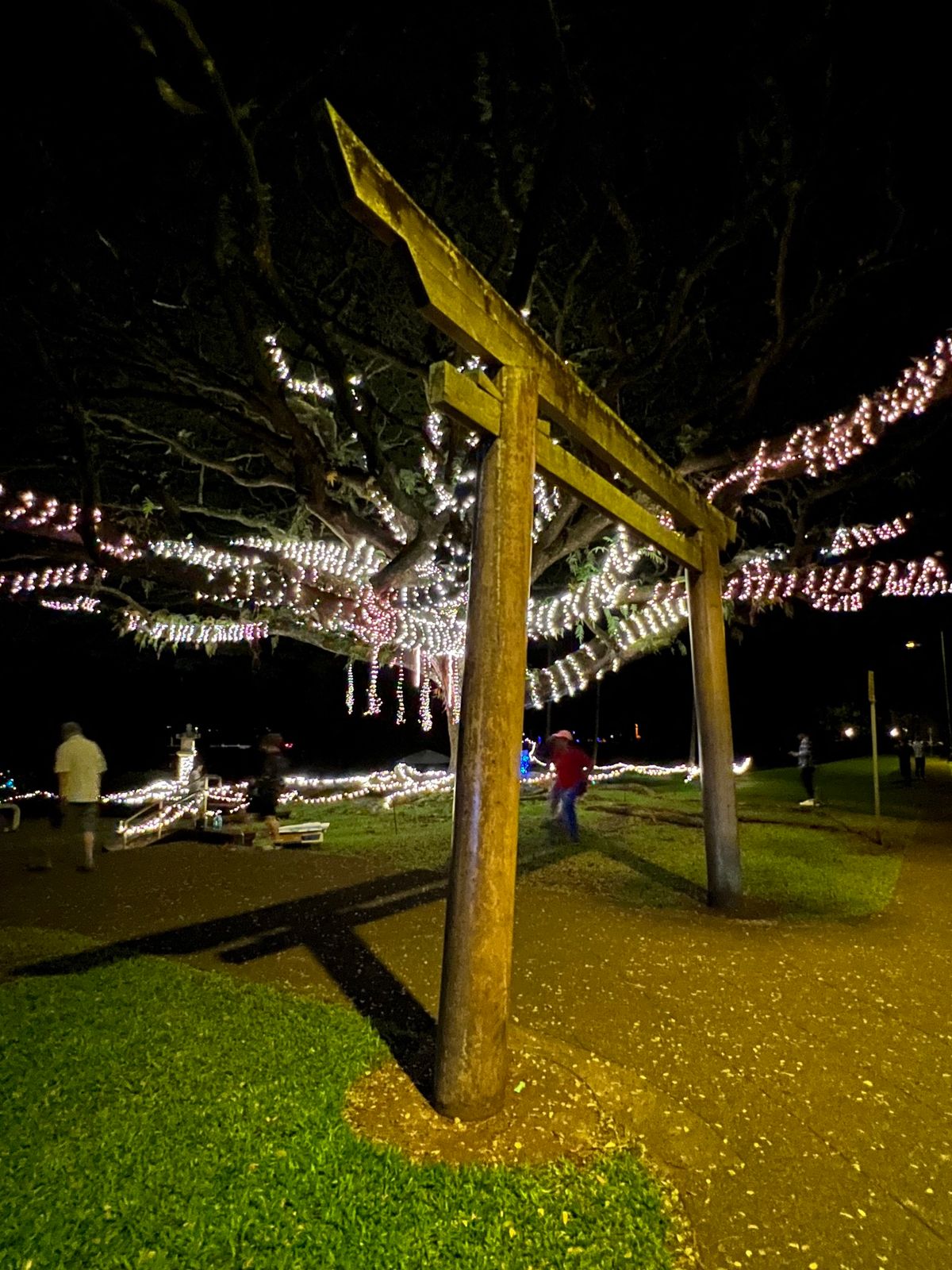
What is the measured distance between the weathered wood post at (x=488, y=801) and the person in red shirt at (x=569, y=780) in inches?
282

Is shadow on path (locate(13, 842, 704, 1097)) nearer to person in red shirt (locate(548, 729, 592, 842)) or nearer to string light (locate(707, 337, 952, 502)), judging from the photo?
person in red shirt (locate(548, 729, 592, 842))

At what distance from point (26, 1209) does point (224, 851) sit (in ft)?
24.3

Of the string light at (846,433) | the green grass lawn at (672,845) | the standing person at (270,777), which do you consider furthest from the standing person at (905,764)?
the standing person at (270,777)

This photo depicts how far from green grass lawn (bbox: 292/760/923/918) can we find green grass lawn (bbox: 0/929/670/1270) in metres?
4.47

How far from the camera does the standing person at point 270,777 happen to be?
10562mm

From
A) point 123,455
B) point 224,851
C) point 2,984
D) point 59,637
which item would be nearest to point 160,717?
point 59,637

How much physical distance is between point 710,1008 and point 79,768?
7.51 meters

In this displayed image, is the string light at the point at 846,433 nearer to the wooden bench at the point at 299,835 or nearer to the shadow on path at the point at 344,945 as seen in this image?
the shadow on path at the point at 344,945

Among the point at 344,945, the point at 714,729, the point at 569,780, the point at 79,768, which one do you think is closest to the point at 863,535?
the point at 569,780

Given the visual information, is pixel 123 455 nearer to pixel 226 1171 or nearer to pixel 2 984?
pixel 2 984

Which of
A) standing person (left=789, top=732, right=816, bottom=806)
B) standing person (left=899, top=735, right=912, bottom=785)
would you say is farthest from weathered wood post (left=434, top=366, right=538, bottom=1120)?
standing person (left=899, top=735, right=912, bottom=785)

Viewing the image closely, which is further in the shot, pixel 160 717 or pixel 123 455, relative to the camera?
pixel 160 717

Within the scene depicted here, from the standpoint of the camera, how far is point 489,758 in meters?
3.52

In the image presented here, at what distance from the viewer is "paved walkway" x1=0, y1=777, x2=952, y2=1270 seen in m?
2.90
